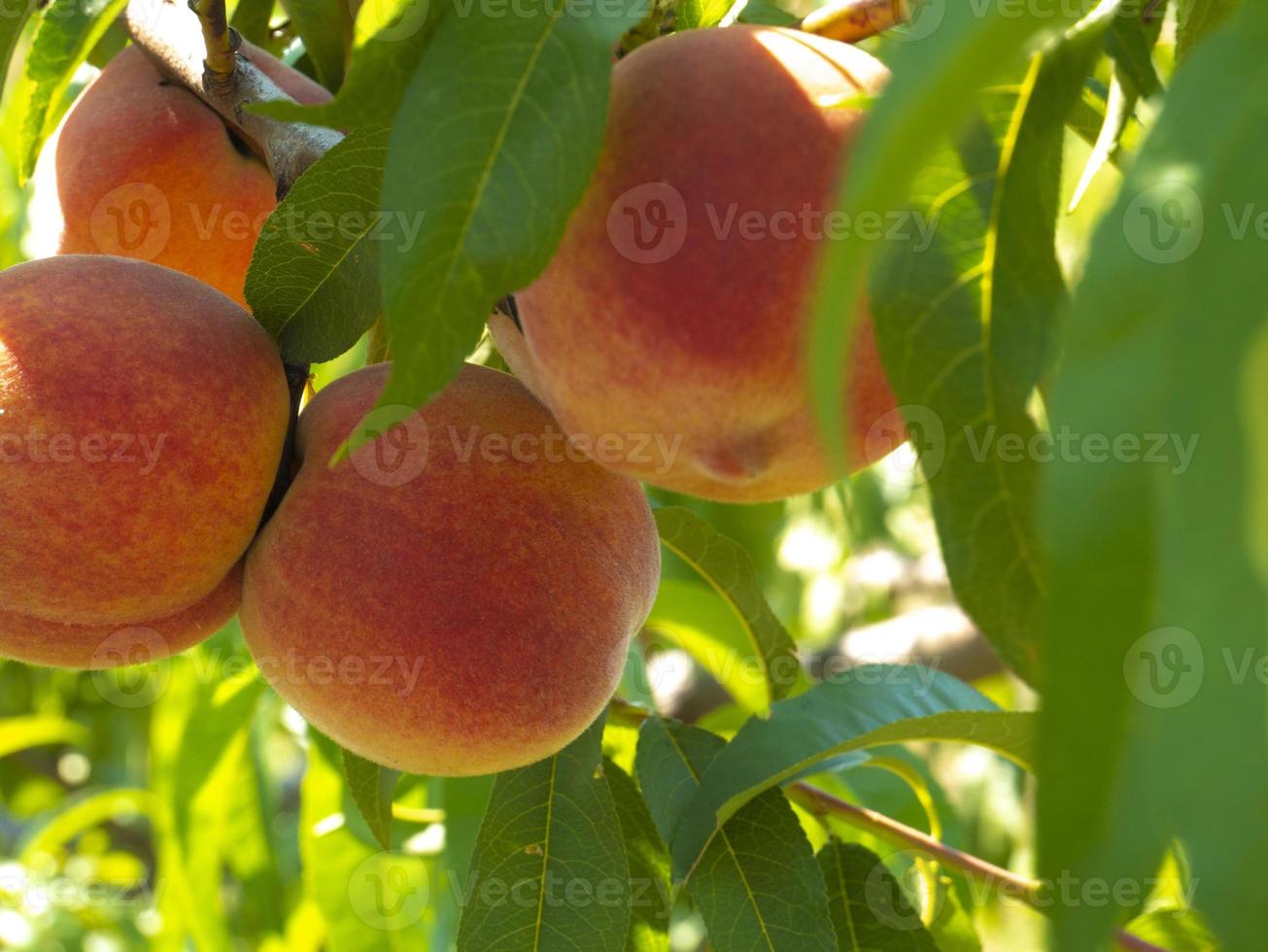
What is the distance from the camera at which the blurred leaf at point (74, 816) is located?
2.12 m

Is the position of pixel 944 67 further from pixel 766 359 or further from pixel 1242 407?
pixel 766 359

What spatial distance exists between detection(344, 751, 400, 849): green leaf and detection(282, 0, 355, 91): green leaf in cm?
68

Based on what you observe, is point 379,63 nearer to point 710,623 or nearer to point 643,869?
point 643,869

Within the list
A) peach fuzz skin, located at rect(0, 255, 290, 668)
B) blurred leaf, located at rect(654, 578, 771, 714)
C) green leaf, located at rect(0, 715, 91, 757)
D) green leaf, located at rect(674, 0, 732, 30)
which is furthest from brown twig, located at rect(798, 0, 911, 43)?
green leaf, located at rect(0, 715, 91, 757)

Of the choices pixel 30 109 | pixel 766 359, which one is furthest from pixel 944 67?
pixel 30 109

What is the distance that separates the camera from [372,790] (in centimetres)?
114

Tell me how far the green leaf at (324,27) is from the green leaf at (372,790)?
0.68 meters

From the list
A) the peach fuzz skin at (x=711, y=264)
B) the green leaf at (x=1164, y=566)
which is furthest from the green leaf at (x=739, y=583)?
the green leaf at (x=1164, y=566)

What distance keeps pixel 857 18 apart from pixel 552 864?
729 millimetres

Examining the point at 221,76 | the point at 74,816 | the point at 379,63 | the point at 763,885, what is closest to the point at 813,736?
the point at 763,885

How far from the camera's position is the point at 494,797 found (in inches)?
46.6

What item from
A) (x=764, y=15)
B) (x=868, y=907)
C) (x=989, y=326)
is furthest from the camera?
(x=868, y=907)

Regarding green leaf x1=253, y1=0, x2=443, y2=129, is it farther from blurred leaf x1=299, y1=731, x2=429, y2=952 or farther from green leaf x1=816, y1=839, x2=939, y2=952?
blurred leaf x1=299, y1=731, x2=429, y2=952

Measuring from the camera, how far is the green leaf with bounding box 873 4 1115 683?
0.64 m
